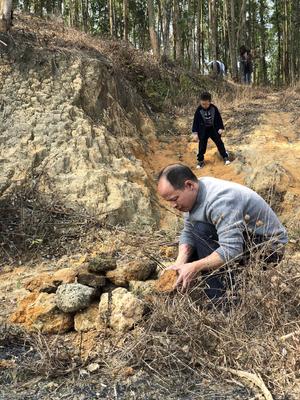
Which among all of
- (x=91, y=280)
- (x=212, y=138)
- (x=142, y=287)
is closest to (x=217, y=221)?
(x=142, y=287)

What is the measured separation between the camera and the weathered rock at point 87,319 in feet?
A: 11.1

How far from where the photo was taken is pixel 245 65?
1731cm

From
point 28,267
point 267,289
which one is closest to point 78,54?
point 28,267

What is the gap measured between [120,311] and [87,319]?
1.00ft

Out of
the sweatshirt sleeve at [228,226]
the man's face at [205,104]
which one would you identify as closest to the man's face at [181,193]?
the sweatshirt sleeve at [228,226]

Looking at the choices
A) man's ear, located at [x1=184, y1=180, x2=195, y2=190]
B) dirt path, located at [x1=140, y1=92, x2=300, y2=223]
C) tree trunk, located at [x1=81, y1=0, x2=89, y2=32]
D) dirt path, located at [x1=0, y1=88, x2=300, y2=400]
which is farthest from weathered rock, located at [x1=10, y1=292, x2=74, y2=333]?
tree trunk, located at [x1=81, y1=0, x2=89, y2=32]

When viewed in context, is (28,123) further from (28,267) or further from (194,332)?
(194,332)

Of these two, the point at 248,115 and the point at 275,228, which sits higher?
the point at 248,115

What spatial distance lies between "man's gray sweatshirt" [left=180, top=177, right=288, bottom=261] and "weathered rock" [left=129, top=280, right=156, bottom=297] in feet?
1.79

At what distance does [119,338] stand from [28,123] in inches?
203

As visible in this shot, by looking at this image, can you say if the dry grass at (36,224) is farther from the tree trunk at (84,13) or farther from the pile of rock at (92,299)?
the tree trunk at (84,13)

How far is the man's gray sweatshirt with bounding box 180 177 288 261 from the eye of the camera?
3.13 meters

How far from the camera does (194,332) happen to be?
290cm

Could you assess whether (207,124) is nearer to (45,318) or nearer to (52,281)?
(52,281)
